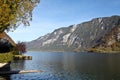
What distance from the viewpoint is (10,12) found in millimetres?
41094

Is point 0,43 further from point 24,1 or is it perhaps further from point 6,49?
point 24,1

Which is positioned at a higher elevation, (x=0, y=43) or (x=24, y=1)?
(x=24, y=1)

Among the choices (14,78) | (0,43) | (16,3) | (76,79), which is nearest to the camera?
(0,43)

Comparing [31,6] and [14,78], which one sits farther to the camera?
[14,78]

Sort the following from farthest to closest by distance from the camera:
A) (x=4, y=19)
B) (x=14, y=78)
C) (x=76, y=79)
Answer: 1. (x=76, y=79)
2. (x=14, y=78)
3. (x=4, y=19)

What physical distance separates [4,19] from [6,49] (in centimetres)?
682

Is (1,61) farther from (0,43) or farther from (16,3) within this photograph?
(0,43)

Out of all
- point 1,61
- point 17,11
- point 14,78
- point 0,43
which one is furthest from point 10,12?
point 1,61

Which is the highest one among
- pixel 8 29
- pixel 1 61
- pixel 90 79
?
pixel 8 29

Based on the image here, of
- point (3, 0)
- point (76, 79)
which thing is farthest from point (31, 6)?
point (76, 79)

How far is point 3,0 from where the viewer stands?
39.0 metres

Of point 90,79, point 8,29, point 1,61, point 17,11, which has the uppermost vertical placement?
point 17,11

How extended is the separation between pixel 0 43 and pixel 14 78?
33.9m

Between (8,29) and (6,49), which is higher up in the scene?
(8,29)
